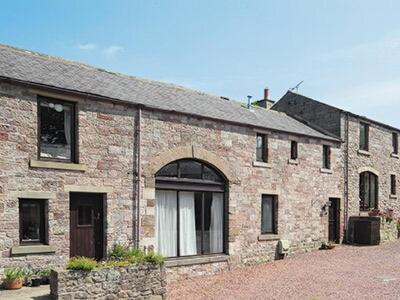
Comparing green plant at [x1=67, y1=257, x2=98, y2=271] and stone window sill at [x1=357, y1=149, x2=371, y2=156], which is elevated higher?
stone window sill at [x1=357, y1=149, x2=371, y2=156]

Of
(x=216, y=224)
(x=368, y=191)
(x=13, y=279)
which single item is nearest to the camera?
(x=13, y=279)

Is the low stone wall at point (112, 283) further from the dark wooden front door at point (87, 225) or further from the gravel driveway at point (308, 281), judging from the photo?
the dark wooden front door at point (87, 225)

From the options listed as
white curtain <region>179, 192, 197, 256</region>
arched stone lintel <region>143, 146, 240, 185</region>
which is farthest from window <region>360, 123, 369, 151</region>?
white curtain <region>179, 192, 197, 256</region>

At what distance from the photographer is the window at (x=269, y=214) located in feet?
55.0

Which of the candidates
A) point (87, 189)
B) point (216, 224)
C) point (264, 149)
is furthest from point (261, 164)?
point (87, 189)

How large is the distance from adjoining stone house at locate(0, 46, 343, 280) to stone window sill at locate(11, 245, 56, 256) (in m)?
0.02

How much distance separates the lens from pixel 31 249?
10516 mm

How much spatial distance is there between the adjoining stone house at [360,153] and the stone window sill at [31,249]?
14.8m

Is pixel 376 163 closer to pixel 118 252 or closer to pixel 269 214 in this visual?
pixel 269 214

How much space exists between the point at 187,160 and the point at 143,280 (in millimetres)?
4724

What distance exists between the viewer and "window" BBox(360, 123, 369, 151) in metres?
22.8

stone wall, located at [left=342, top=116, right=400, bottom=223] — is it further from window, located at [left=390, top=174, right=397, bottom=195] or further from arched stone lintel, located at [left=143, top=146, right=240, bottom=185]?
arched stone lintel, located at [left=143, top=146, right=240, bottom=185]

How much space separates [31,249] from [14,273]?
0.67m

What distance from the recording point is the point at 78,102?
1173cm
